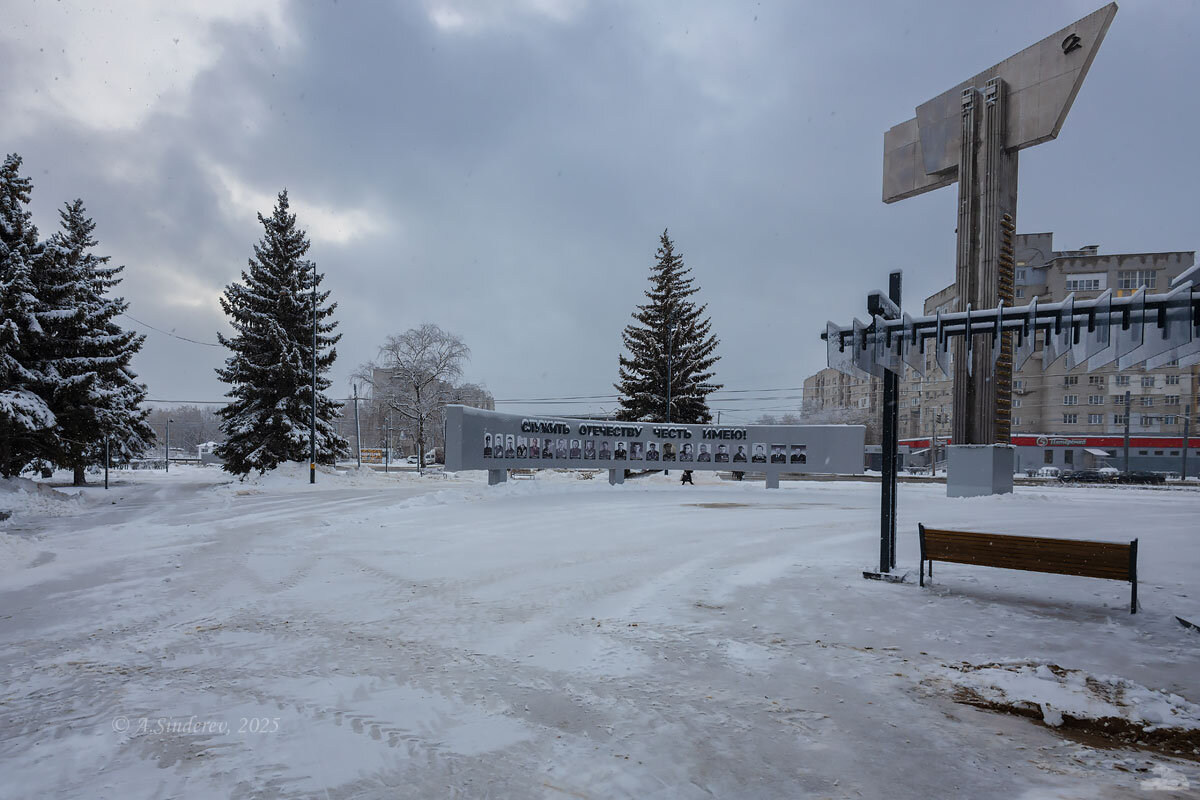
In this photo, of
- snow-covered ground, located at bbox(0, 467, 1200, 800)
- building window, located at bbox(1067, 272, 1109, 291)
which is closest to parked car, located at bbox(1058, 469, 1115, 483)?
building window, located at bbox(1067, 272, 1109, 291)

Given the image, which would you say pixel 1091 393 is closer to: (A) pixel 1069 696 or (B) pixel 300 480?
(B) pixel 300 480

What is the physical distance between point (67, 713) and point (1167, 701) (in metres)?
7.83

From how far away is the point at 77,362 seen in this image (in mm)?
20984

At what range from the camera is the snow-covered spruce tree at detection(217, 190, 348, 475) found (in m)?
30.5

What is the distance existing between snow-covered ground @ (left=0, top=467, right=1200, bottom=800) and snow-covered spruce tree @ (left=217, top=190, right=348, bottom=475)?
2070 centimetres

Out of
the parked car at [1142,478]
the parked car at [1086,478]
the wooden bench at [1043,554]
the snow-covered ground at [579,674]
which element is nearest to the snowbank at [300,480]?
the snow-covered ground at [579,674]

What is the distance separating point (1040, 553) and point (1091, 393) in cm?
7701

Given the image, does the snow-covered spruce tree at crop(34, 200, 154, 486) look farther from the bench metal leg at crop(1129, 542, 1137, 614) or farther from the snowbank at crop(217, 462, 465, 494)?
the bench metal leg at crop(1129, 542, 1137, 614)

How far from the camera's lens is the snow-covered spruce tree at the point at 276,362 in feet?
100

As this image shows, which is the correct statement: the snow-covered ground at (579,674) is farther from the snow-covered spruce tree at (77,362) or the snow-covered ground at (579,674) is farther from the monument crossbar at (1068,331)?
the snow-covered spruce tree at (77,362)

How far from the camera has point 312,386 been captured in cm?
3092

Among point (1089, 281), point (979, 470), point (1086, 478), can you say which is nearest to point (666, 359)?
point (979, 470)

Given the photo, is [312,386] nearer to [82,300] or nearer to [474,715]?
[82,300]

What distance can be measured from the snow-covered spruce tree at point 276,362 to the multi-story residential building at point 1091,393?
56893mm
